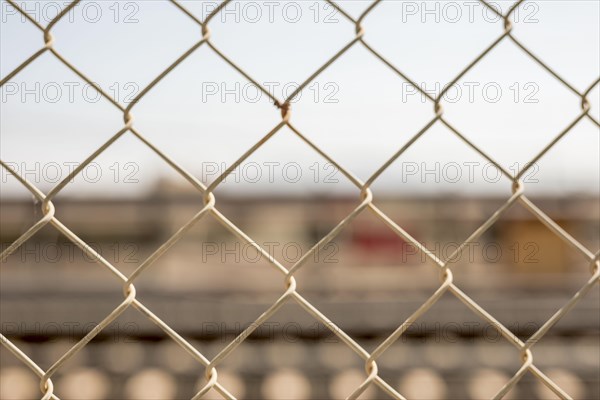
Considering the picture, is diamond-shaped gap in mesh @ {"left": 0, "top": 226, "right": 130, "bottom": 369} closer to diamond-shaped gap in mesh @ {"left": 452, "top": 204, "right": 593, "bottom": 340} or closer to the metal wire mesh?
diamond-shaped gap in mesh @ {"left": 452, "top": 204, "right": 593, "bottom": 340}

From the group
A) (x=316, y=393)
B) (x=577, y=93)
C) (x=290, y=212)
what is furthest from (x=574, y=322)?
(x=577, y=93)

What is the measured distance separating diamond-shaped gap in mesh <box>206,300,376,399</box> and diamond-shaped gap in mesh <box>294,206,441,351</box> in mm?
321

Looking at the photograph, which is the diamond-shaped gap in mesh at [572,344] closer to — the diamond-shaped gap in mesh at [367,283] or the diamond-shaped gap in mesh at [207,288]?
the diamond-shaped gap in mesh at [367,283]

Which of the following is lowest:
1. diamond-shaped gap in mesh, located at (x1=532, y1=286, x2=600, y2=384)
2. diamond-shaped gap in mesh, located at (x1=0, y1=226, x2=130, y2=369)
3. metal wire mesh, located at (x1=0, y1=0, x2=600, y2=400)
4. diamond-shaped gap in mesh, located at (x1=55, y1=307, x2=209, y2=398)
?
diamond-shaped gap in mesh, located at (x1=532, y1=286, x2=600, y2=384)

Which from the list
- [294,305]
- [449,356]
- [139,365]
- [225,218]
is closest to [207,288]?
[294,305]

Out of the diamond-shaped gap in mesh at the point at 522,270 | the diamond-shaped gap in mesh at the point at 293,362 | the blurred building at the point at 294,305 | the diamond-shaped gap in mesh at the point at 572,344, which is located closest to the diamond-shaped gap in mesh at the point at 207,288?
the blurred building at the point at 294,305

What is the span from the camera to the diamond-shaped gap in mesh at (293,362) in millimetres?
4977

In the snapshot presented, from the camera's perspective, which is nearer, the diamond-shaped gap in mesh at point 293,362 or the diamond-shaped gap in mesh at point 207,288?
the diamond-shaped gap in mesh at point 293,362

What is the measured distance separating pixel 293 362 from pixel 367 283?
8.30ft

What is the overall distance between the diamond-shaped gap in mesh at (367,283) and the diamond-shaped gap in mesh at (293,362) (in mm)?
321

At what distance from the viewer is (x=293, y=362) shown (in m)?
5.24

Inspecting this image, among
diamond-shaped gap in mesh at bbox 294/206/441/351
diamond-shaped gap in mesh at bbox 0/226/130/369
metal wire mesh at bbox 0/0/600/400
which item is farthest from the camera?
diamond-shaped gap in mesh at bbox 294/206/441/351

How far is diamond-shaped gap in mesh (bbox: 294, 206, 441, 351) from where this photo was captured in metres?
5.89

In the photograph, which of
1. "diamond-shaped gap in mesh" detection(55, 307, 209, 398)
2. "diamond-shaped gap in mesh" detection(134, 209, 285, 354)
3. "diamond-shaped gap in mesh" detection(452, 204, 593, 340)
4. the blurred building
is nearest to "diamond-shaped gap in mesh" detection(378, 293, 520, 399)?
the blurred building
